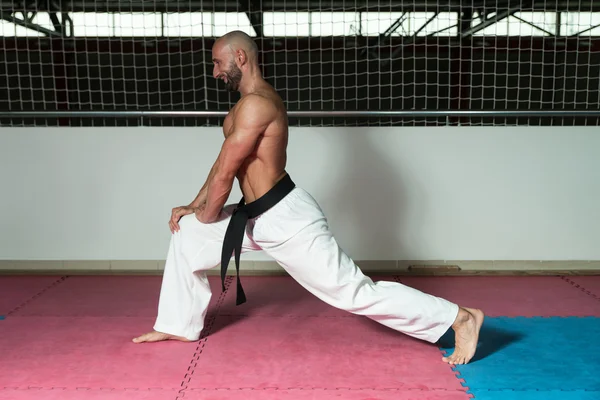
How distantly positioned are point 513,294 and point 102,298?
289cm

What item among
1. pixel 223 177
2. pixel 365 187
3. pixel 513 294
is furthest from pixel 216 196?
pixel 513 294

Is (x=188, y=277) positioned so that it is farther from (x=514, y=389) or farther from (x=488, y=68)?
(x=488, y=68)

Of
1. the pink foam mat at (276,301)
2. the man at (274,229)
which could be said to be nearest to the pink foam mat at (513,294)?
the pink foam mat at (276,301)

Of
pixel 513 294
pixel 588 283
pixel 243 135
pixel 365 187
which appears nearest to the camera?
pixel 243 135

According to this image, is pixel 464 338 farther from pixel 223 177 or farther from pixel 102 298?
pixel 102 298

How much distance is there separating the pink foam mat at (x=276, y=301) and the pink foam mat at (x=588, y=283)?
1394 millimetres

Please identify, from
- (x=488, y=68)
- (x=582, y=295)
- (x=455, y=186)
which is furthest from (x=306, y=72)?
(x=582, y=295)

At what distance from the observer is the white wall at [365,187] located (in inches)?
182

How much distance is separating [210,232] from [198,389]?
83cm

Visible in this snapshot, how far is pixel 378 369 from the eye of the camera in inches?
111

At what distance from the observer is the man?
2.80 meters

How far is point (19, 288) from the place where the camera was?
4.32 metres

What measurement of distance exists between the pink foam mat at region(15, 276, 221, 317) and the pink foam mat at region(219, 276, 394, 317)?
15 centimetres

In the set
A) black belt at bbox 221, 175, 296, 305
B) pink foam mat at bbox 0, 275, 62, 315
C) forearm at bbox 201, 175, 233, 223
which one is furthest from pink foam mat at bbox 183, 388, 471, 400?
pink foam mat at bbox 0, 275, 62, 315
